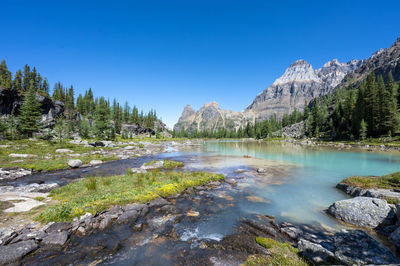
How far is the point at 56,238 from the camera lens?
8.20 m

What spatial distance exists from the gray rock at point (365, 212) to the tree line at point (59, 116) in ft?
234

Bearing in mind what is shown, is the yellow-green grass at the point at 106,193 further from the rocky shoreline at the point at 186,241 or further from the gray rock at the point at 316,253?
the gray rock at the point at 316,253

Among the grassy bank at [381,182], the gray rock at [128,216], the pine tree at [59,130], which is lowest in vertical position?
the gray rock at [128,216]

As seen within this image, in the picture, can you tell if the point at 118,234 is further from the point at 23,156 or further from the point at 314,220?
the point at 23,156

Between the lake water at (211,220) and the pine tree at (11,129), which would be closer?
the lake water at (211,220)

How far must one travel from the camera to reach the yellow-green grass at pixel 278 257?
657 centimetres

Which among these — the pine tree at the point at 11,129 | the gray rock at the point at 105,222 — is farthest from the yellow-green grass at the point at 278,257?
the pine tree at the point at 11,129

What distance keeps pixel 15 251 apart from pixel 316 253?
43.1 ft

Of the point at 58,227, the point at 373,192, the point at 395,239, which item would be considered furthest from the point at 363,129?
the point at 58,227

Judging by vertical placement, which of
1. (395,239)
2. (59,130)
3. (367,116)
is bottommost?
(395,239)

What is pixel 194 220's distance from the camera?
1105 cm

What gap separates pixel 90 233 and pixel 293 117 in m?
180

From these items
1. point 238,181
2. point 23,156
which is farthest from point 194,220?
point 23,156

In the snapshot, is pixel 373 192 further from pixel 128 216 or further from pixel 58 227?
pixel 58 227
